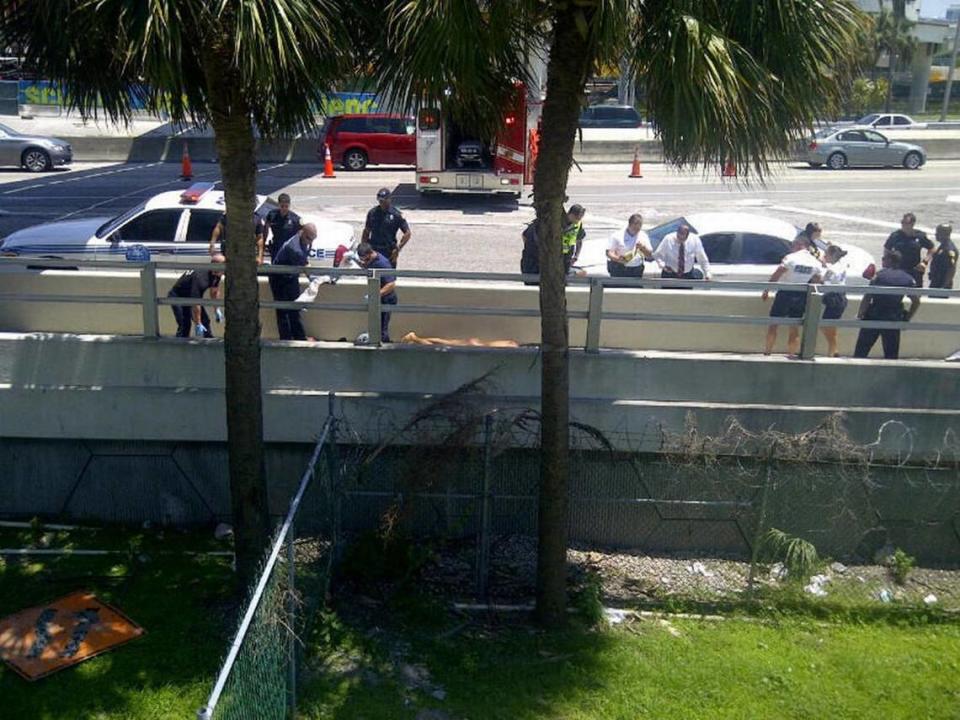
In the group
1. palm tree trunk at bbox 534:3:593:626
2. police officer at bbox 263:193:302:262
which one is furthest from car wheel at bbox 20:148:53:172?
palm tree trunk at bbox 534:3:593:626

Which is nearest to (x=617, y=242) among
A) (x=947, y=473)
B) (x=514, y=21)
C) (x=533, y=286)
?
(x=533, y=286)

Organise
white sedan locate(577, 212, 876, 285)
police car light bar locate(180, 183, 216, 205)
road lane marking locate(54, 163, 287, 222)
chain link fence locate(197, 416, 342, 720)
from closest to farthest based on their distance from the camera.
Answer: chain link fence locate(197, 416, 342, 720) < white sedan locate(577, 212, 876, 285) < police car light bar locate(180, 183, 216, 205) < road lane marking locate(54, 163, 287, 222)

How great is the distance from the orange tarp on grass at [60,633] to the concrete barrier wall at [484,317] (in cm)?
349

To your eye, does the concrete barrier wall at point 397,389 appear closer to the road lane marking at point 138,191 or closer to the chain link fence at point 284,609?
the chain link fence at point 284,609

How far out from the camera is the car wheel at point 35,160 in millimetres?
29500

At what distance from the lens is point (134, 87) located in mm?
7266

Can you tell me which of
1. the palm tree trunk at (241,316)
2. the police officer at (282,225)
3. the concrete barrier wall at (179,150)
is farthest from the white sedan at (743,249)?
the concrete barrier wall at (179,150)

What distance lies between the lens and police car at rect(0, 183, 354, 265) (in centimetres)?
1273

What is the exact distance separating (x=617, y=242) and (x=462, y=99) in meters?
4.93

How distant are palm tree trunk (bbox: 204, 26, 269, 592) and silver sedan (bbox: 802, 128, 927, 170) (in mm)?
28101

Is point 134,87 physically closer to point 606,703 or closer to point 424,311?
point 424,311

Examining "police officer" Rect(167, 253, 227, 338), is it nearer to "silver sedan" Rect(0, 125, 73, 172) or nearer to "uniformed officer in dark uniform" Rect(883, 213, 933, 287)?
"uniformed officer in dark uniform" Rect(883, 213, 933, 287)

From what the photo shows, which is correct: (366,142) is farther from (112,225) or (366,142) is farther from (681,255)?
(681,255)

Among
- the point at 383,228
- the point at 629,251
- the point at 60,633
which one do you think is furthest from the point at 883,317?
the point at 60,633
